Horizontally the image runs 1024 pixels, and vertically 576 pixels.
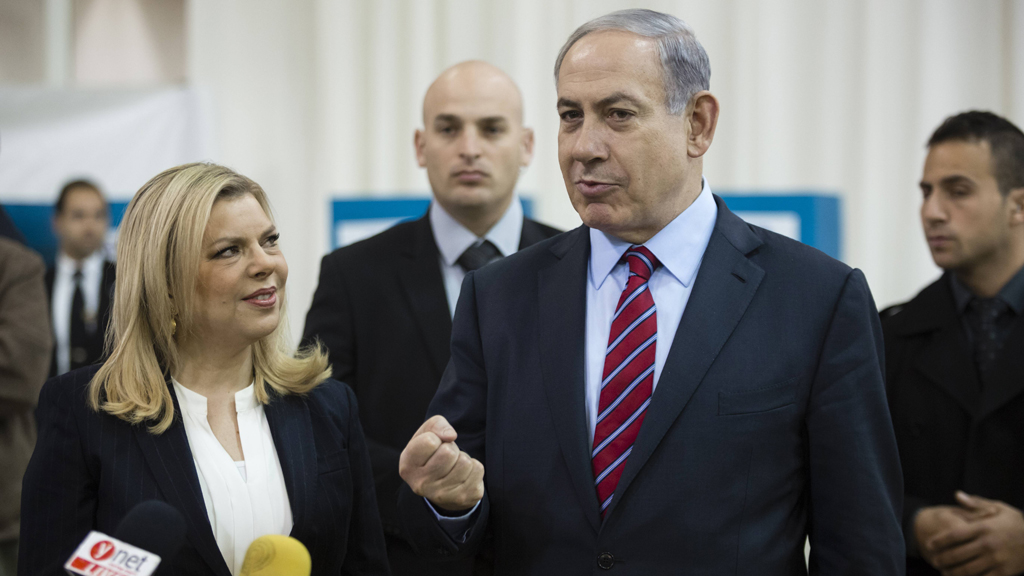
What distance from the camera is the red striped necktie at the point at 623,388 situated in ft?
5.35

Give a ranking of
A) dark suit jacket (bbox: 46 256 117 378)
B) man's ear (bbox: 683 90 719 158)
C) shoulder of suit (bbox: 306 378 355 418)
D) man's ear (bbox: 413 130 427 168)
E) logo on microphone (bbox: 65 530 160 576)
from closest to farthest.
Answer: logo on microphone (bbox: 65 530 160 576), man's ear (bbox: 683 90 719 158), shoulder of suit (bbox: 306 378 355 418), man's ear (bbox: 413 130 427 168), dark suit jacket (bbox: 46 256 117 378)

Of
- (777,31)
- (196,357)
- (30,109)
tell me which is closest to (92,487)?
(196,357)

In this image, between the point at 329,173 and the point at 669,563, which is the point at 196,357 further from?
the point at 329,173

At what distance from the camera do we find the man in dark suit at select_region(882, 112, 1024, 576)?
233 cm

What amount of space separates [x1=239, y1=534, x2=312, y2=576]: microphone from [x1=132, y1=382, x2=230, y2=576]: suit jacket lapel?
1.04 feet

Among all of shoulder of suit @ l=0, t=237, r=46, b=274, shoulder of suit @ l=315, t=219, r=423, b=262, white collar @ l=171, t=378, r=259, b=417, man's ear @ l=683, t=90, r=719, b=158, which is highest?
man's ear @ l=683, t=90, r=719, b=158

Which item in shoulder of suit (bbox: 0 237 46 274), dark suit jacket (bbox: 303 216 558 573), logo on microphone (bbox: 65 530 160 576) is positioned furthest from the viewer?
shoulder of suit (bbox: 0 237 46 274)

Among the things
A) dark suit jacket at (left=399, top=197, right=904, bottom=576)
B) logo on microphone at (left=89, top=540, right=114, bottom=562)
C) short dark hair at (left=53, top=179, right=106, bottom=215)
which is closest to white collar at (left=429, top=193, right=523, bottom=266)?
dark suit jacket at (left=399, top=197, right=904, bottom=576)

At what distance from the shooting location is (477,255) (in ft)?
8.82

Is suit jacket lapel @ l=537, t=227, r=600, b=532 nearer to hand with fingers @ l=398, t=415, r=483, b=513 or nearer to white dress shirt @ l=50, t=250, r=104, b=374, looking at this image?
hand with fingers @ l=398, t=415, r=483, b=513

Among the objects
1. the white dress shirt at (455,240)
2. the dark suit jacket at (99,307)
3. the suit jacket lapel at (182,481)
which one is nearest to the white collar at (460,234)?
the white dress shirt at (455,240)

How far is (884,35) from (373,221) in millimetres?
2773

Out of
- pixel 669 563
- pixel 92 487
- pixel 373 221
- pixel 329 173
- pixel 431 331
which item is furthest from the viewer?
pixel 329 173

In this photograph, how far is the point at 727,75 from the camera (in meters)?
4.79
